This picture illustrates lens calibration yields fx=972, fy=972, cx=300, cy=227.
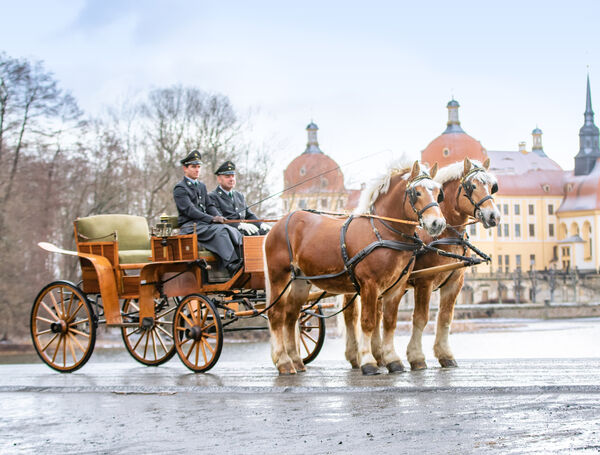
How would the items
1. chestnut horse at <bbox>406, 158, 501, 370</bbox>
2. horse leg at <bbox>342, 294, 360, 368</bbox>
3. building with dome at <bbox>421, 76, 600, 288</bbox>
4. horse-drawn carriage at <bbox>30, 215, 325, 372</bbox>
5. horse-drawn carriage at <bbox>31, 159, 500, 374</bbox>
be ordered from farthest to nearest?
building with dome at <bbox>421, 76, 600, 288</bbox>
horse leg at <bbox>342, 294, 360, 368</bbox>
horse-drawn carriage at <bbox>30, 215, 325, 372</bbox>
chestnut horse at <bbox>406, 158, 501, 370</bbox>
horse-drawn carriage at <bbox>31, 159, 500, 374</bbox>

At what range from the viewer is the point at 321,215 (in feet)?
36.3

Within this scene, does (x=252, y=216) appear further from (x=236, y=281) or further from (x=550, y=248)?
(x=550, y=248)

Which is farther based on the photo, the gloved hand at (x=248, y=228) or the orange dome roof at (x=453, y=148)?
the orange dome roof at (x=453, y=148)

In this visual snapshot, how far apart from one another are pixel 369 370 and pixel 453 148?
8390cm

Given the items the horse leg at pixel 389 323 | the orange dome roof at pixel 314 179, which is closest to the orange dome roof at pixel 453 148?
the orange dome roof at pixel 314 179

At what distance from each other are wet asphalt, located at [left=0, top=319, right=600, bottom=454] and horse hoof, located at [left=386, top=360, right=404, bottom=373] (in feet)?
0.92

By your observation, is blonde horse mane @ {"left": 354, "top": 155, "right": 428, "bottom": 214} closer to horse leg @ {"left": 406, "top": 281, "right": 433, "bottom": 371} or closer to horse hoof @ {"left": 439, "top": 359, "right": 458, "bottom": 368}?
horse leg @ {"left": 406, "top": 281, "right": 433, "bottom": 371}

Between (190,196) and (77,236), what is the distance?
60.2 inches

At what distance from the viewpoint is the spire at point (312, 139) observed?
9962cm

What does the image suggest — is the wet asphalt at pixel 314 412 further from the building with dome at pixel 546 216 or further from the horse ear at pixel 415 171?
the building with dome at pixel 546 216

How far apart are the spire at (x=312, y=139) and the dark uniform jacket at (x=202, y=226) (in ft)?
285

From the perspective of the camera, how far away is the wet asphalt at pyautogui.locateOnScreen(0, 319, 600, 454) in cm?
609

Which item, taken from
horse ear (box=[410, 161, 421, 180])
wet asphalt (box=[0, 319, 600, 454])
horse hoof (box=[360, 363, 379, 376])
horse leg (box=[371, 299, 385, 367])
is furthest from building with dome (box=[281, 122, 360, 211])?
wet asphalt (box=[0, 319, 600, 454])

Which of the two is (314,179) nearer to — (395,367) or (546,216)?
(395,367)
